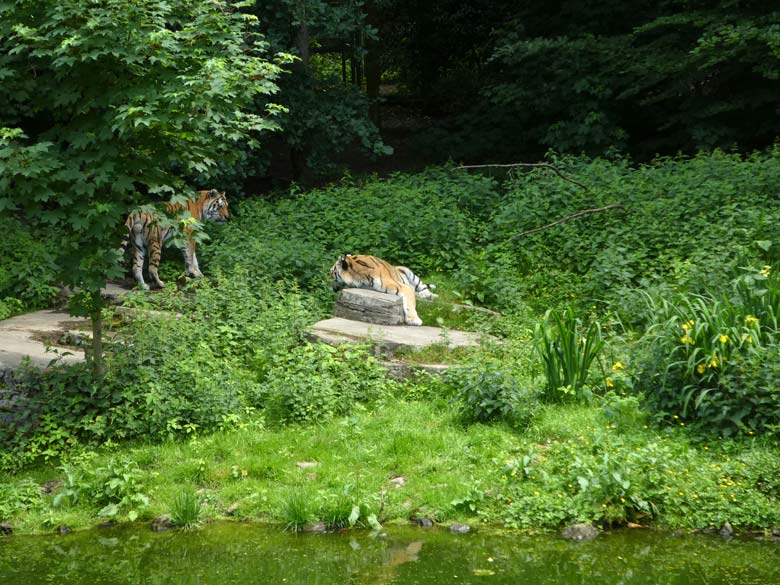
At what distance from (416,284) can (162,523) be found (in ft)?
17.6

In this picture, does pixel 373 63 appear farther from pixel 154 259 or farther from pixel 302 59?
pixel 154 259

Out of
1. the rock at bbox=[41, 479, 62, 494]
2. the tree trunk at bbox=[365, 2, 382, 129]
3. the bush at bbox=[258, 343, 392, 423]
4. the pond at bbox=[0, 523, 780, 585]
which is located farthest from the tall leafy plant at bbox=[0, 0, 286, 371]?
the tree trunk at bbox=[365, 2, 382, 129]

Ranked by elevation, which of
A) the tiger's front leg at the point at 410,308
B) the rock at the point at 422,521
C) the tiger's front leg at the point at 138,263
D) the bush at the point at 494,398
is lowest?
the rock at the point at 422,521

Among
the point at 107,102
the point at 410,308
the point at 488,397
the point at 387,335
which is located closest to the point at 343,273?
the point at 410,308

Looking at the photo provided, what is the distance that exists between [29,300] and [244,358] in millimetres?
3516

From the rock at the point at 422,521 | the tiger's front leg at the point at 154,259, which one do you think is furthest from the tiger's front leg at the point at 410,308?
the rock at the point at 422,521

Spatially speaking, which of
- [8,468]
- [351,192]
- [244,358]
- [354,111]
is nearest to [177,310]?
[244,358]

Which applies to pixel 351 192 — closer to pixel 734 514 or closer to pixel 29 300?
pixel 29 300

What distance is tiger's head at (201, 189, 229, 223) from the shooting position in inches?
525

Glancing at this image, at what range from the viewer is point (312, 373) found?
8.63m

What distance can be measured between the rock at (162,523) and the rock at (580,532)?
2.75m

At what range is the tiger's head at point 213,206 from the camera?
43.8 ft

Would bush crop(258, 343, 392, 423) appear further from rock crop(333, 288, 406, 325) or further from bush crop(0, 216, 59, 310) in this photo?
bush crop(0, 216, 59, 310)

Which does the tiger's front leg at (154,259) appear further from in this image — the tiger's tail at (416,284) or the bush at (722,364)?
the bush at (722,364)
